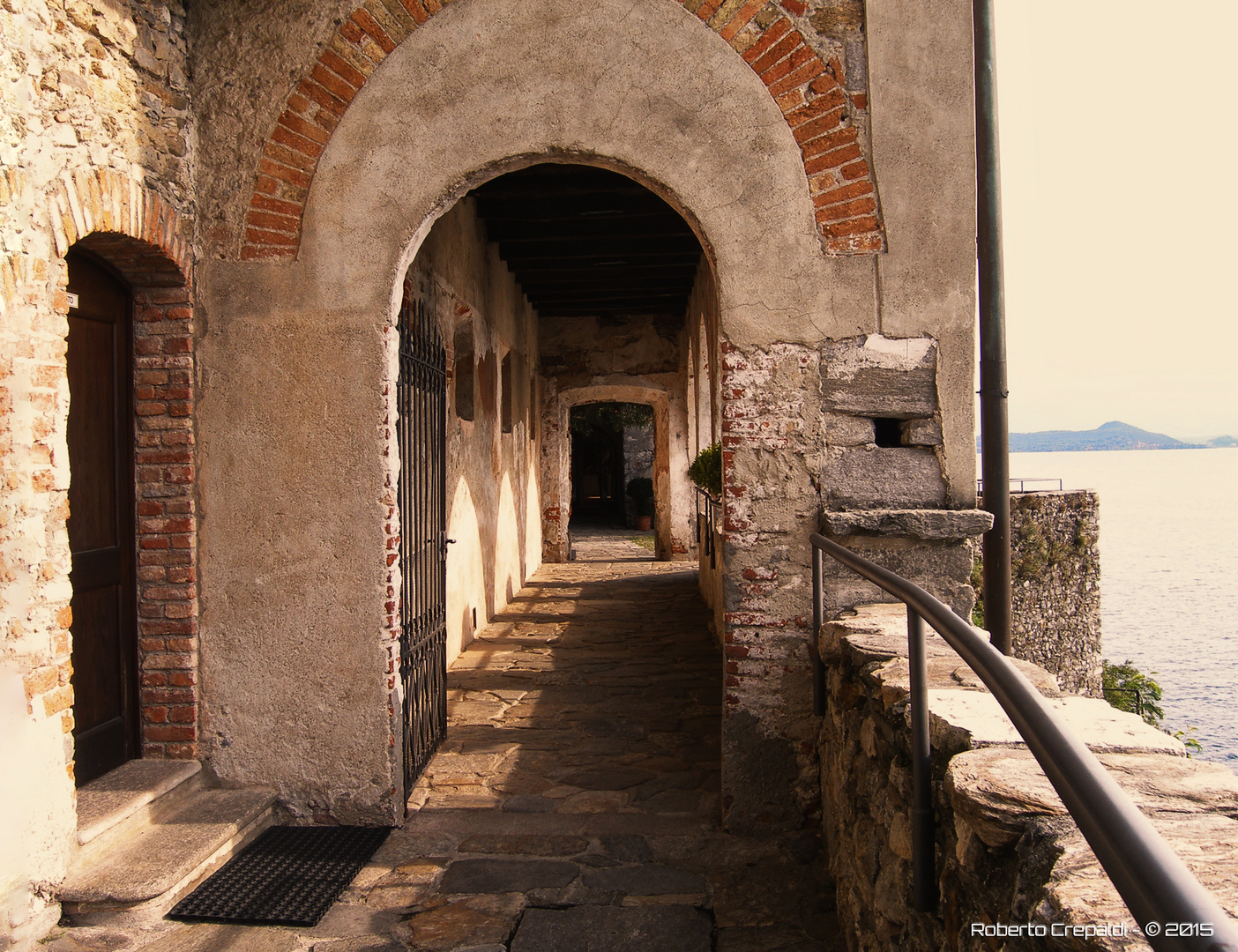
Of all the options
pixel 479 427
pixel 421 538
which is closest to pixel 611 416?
pixel 479 427

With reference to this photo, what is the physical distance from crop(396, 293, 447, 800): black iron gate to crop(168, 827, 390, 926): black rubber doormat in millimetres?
391

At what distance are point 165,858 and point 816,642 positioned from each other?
8.16 feet

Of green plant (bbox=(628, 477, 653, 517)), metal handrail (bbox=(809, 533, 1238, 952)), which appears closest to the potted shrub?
green plant (bbox=(628, 477, 653, 517))

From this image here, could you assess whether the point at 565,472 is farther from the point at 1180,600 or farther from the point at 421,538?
the point at 1180,600

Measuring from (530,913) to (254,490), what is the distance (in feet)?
6.56

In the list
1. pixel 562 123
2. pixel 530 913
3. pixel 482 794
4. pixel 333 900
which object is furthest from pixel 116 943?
pixel 562 123

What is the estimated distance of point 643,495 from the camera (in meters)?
18.9

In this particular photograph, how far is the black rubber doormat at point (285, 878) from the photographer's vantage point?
9.11ft

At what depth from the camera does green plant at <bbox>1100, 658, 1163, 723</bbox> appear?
15828 millimetres

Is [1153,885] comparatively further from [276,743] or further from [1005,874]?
[276,743]

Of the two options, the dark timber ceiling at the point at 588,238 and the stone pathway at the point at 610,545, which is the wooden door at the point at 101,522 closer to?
the dark timber ceiling at the point at 588,238

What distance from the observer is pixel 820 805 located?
335 cm

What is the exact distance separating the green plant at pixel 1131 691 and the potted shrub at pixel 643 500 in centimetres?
940

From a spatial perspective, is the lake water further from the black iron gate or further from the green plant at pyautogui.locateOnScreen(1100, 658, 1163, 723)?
the black iron gate
